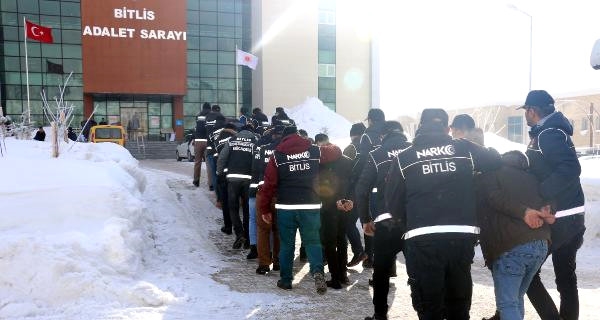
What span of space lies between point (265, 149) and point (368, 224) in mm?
2638

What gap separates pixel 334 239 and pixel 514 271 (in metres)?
2.95

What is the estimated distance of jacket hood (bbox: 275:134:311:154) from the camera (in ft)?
19.9

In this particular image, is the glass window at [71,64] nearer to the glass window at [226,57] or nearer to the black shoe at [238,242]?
the glass window at [226,57]

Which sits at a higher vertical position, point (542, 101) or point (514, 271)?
point (542, 101)

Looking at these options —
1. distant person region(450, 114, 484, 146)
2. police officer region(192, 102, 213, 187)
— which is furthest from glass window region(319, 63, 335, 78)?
distant person region(450, 114, 484, 146)

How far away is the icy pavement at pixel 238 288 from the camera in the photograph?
5137 mm

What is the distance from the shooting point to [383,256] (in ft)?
15.7

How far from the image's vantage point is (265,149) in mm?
7172

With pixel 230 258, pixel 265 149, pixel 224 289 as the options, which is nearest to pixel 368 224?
pixel 224 289

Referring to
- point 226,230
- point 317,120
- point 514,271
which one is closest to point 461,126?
point 514,271

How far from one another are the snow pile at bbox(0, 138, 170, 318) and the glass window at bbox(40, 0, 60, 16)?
3267 centimetres

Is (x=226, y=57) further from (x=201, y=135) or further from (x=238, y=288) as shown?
(x=238, y=288)

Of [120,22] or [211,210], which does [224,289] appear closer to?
[211,210]

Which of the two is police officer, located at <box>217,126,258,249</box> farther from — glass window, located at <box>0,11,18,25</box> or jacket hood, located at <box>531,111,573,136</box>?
glass window, located at <box>0,11,18,25</box>
